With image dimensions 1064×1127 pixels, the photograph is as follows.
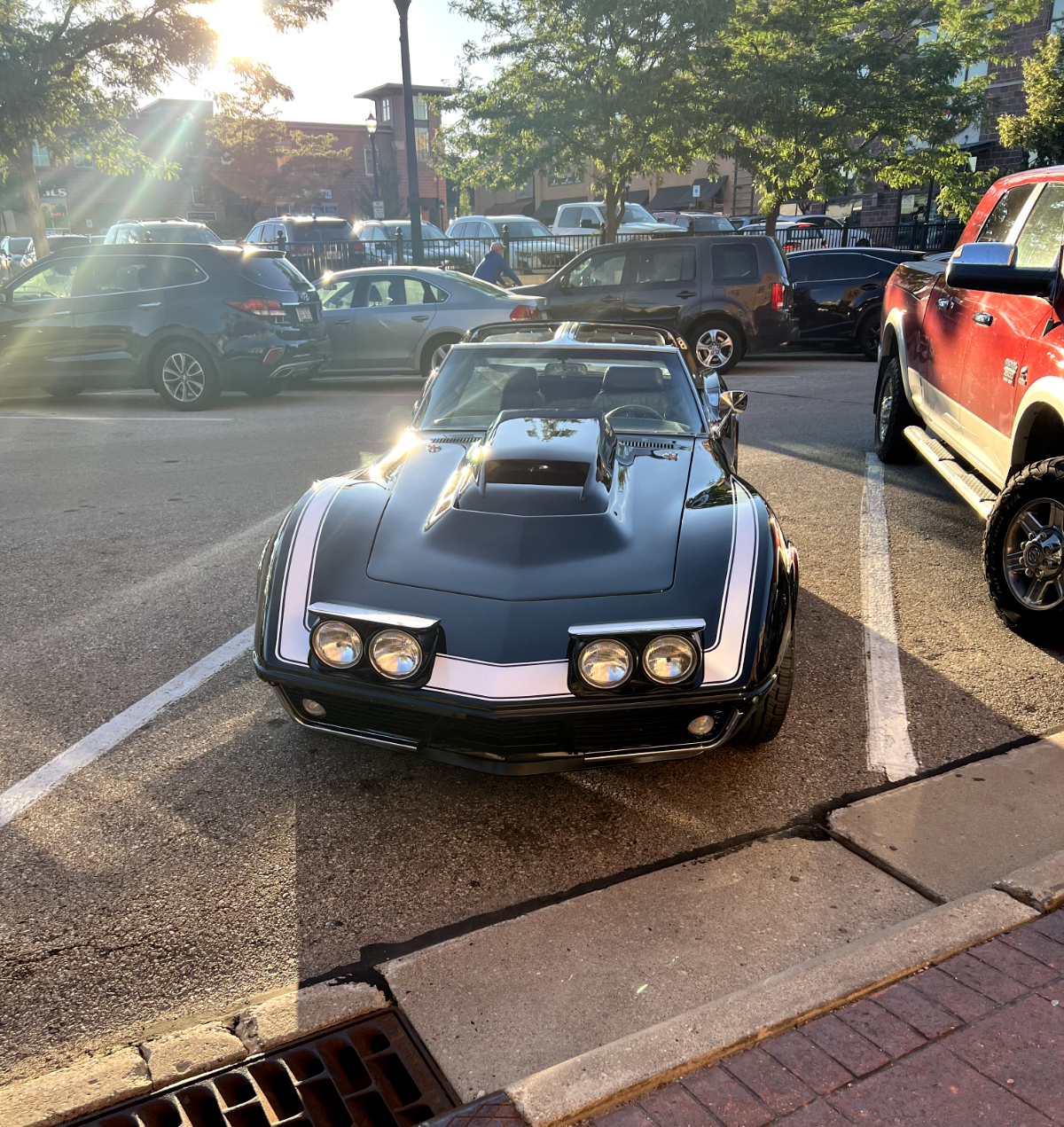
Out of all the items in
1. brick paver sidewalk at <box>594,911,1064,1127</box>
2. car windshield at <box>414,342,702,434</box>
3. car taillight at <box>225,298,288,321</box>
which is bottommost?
brick paver sidewalk at <box>594,911,1064,1127</box>

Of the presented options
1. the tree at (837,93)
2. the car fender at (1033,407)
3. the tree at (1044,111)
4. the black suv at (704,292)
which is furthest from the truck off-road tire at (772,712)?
the tree at (1044,111)

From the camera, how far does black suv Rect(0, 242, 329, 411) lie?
35.7ft

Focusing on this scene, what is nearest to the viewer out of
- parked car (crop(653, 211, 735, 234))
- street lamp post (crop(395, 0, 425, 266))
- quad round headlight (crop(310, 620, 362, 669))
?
quad round headlight (crop(310, 620, 362, 669))

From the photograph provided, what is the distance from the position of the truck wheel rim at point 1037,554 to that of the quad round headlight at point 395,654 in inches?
115

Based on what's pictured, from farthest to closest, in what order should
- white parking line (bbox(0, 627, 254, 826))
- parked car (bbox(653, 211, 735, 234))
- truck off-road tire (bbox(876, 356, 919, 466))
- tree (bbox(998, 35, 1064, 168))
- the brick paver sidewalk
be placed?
1. parked car (bbox(653, 211, 735, 234))
2. tree (bbox(998, 35, 1064, 168))
3. truck off-road tire (bbox(876, 356, 919, 466))
4. white parking line (bbox(0, 627, 254, 826))
5. the brick paver sidewalk

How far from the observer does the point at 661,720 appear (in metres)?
2.93

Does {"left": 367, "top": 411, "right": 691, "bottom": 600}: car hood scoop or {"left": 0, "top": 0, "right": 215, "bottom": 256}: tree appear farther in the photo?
{"left": 0, "top": 0, "right": 215, "bottom": 256}: tree

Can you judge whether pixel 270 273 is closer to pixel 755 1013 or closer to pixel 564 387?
pixel 564 387

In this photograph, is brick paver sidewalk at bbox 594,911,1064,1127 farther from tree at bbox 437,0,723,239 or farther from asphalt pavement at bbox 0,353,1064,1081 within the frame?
tree at bbox 437,0,723,239

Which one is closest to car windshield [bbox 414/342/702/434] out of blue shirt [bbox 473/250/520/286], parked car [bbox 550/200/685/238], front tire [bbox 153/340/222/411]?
front tire [bbox 153/340/222/411]

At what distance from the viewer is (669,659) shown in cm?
289

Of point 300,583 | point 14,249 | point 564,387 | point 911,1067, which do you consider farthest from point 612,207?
point 14,249

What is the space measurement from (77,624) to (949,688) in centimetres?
408

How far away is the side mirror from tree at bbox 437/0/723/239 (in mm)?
14733
